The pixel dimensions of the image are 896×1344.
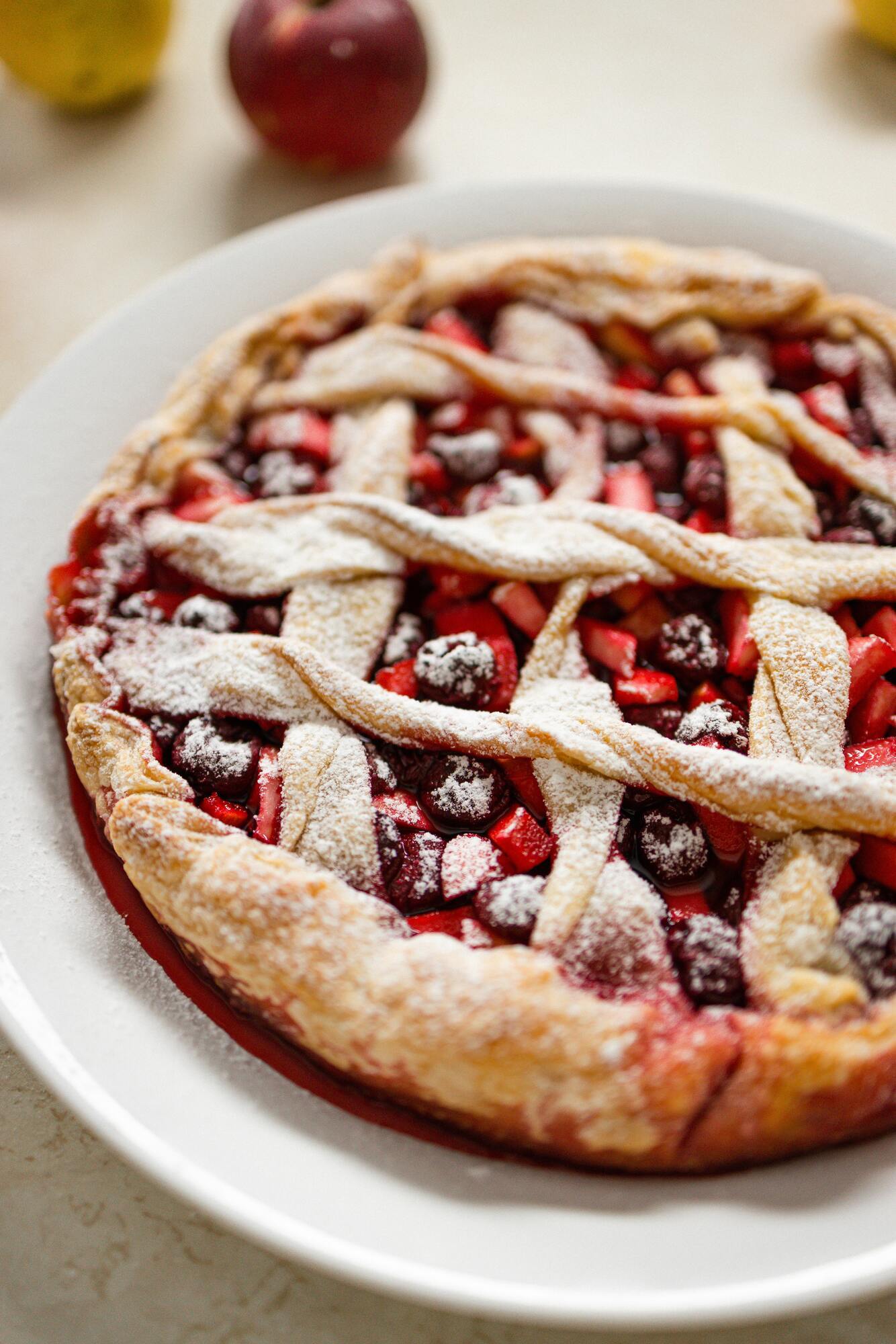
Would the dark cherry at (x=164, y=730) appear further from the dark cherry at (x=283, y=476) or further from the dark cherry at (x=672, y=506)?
the dark cherry at (x=672, y=506)

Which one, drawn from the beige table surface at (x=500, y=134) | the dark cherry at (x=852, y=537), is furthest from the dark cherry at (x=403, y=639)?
the beige table surface at (x=500, y=134)

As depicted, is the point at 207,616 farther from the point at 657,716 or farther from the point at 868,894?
the point at 868,894

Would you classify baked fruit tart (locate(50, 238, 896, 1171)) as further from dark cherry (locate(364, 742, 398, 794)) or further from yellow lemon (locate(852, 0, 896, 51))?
yellow lemon (locate(852, 0, 896, 51))

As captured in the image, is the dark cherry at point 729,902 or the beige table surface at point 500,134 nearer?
the dark cherry at point 729,902

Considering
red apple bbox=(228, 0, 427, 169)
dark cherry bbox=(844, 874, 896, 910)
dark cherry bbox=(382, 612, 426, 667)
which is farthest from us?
red apple bbox=(228, 0, 427, 169)

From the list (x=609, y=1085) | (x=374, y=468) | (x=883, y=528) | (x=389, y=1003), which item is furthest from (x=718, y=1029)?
(x=374, y=468)

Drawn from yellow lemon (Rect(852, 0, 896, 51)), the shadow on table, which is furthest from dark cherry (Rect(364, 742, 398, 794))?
yellow lemon (Rect(852, 0, 896, 51))

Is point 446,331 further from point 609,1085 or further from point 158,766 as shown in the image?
point 609,1085
